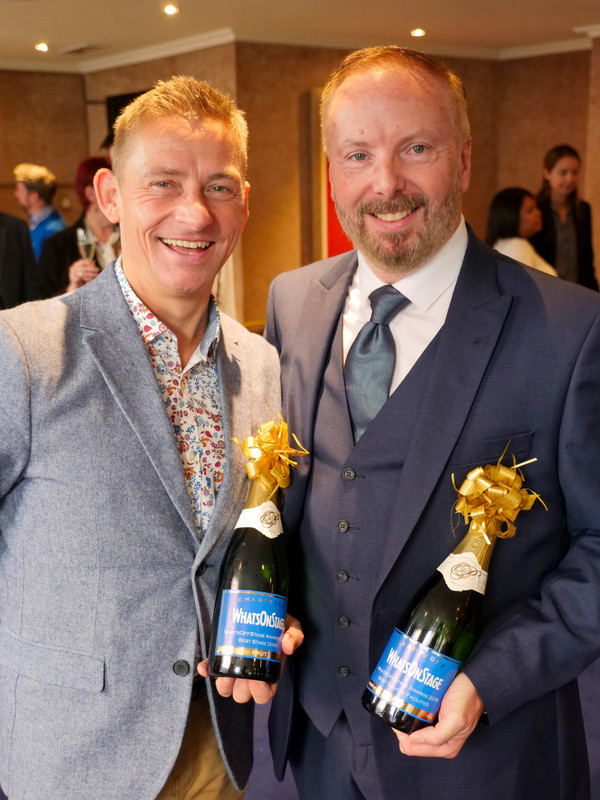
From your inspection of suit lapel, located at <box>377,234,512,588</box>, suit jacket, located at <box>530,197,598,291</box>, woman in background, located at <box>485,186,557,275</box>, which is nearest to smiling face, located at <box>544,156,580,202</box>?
suit jacket, located at <box>530,197,598,291</box>

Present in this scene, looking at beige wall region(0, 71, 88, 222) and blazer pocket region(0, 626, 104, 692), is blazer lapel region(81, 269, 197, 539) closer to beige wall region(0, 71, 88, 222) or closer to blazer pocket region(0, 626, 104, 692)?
blazer pocket region(0, 626, 104, 692)

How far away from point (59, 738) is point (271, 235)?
652 centimetres

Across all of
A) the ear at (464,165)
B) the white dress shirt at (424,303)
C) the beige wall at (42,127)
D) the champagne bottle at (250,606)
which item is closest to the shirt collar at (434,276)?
the white dress shirt at (424,303)

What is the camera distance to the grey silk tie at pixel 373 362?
4.88 feet

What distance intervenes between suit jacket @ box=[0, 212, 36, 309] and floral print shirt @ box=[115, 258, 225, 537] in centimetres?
349

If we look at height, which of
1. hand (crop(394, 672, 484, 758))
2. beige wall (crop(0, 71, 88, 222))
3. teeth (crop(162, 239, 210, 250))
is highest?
beige wall (crop(0, 71, 88, 222))

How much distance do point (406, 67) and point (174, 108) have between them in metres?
0.45

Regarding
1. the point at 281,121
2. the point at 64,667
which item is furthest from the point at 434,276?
the point at 281,121

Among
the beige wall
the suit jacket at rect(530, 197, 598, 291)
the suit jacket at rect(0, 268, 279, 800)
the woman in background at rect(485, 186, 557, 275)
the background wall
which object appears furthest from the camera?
the beige wall

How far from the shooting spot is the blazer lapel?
1.34m

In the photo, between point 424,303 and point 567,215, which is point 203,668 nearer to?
point 424,303

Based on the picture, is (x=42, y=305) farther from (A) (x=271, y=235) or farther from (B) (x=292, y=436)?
(A) (x=271, y=235)

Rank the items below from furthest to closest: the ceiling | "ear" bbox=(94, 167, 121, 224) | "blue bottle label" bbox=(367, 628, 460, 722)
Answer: the ceiling < "ear" bbox=(94, 167, 121, 224) < "blue bottle label" bbox=(367, 628, 460, 722)

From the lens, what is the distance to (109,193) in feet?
5.04
